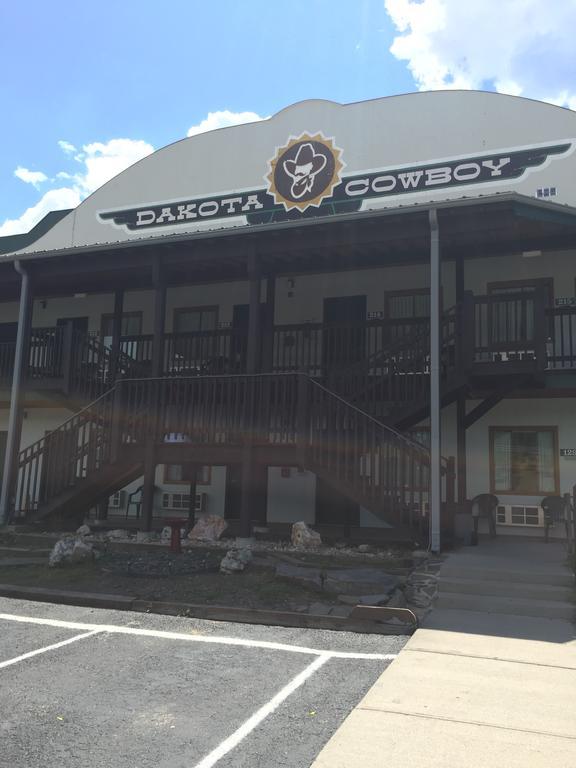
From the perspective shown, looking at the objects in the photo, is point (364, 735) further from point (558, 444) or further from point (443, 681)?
point (558, 444)

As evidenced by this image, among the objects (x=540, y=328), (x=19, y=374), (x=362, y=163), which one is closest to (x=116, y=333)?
(x=19, y=374)

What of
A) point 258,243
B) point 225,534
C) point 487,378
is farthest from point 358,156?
point 225,534

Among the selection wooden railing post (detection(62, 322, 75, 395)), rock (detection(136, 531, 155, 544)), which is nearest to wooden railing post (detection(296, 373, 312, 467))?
rock (detection(136, 531, 155, 544))

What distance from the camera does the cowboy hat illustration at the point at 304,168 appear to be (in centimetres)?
1550

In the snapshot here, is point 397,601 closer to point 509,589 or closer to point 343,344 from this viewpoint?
point 509,589

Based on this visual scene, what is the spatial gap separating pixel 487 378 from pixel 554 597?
4.70 meters

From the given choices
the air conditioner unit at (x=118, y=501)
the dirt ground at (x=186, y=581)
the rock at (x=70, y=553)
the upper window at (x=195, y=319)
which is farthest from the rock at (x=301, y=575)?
the air conditioner unit at (x=118, y=501)

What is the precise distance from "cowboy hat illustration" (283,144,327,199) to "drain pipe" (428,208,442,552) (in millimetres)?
6219

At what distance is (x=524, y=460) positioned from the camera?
1220 cm

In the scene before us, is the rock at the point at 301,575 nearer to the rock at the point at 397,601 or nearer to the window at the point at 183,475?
the rock at the point at 397,601

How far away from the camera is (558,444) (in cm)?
1198

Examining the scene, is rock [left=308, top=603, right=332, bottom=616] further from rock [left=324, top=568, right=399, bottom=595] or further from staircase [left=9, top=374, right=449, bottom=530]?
staircase [left=9, top=374, right=449, bottom=530]

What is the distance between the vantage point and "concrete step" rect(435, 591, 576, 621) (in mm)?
6758

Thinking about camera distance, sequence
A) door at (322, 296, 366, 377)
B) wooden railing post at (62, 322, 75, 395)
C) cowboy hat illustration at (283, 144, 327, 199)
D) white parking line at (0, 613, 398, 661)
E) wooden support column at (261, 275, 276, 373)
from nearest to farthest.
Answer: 1. white parking line at (0, 613, 398, 661)
2. door at (322, 296, 366, 377)
3. wooden railing post at (62, 322, 75, 395)
4. wooden support column at (261, 275, 276, 373)
5. cowboy hat illustration at (283, 144, 327, 199)
